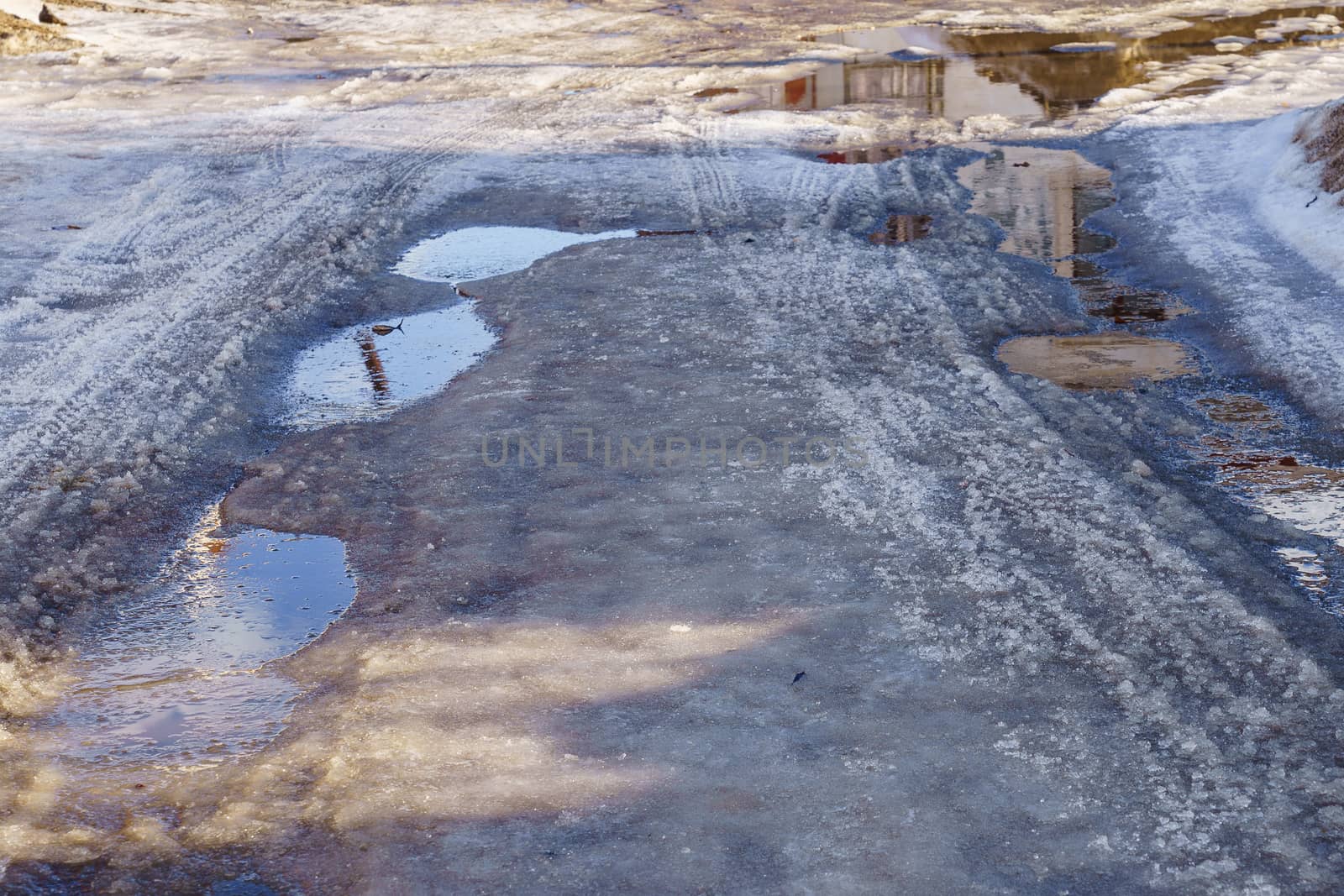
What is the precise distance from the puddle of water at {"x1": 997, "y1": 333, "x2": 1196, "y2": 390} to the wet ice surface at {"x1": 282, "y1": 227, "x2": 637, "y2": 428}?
2973 mm

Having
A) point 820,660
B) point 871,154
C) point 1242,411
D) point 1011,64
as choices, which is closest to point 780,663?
point 820,660

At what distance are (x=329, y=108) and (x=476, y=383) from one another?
8200mm

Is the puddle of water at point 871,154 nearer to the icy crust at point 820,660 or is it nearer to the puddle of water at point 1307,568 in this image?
the icy crust at point 820,660

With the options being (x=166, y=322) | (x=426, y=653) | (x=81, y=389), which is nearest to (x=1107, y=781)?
(x=426, y=653)

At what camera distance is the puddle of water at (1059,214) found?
7.22 m

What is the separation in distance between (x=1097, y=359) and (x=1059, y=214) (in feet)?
10.1

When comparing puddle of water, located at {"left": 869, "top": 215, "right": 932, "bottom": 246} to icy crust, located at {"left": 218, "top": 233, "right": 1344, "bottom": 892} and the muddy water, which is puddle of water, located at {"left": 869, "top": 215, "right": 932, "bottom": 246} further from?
icy crust, located at {"left": 218, "top": 233, "right": 1344, "bottom": 892}

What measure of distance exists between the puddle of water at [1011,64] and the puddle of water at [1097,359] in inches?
235

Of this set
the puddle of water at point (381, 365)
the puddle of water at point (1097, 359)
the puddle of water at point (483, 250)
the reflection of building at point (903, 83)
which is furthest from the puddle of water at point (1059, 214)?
the puddle of water at point (381, 365)

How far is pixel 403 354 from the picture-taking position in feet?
22.4

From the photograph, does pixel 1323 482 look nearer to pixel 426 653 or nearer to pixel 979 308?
pixel 979 308

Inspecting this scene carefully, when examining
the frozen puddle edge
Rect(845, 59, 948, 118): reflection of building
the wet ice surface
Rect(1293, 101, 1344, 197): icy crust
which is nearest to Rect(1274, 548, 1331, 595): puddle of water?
the frozen puddle edge

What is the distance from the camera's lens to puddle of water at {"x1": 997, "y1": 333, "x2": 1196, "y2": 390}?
6.11 meters

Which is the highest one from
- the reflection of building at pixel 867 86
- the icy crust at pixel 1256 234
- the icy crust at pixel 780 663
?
the reflection of building at pixel 867 86
